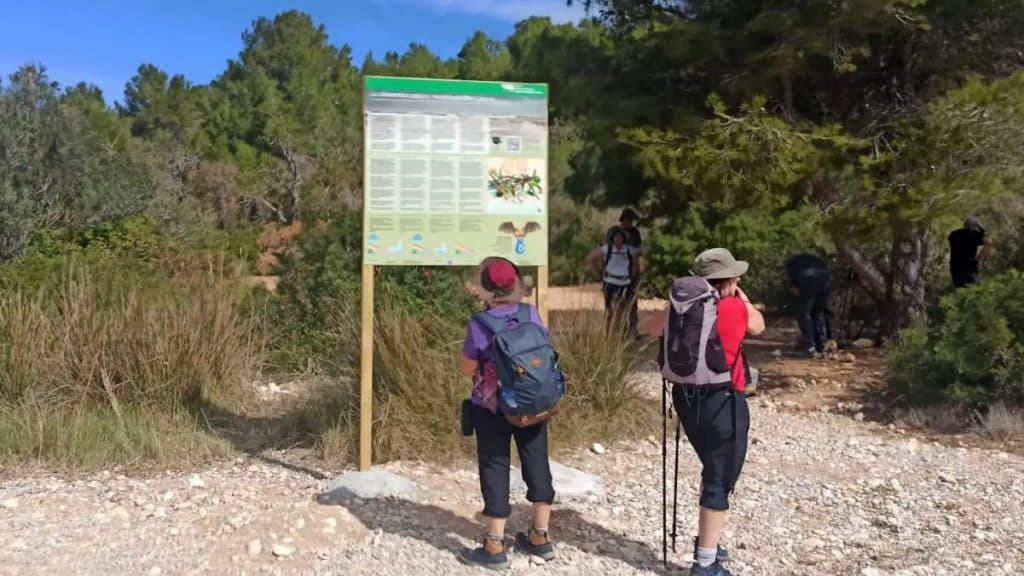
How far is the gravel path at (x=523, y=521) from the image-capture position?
13.9 feet

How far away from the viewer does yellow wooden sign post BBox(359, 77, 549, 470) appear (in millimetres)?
4938

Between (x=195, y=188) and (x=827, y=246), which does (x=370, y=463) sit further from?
(x=195, y=188)

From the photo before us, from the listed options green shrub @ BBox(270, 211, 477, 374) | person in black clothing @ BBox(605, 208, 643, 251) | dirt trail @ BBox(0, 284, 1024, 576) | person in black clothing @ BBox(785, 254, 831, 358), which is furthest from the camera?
person in black clothing @ BBox(605, 208, 643, 251)

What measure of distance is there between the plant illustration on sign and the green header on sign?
0.41m

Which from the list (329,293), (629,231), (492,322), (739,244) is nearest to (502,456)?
(492,322)

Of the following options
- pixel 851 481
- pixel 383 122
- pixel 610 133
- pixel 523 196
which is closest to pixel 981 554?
pixel 851 481

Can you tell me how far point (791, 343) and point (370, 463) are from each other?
6.50m

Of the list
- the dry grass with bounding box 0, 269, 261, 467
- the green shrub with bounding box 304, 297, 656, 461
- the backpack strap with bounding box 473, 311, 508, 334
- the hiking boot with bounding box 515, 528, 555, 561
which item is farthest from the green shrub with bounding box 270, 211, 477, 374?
the backpack strap with bounding box 473, 311, 508, 334

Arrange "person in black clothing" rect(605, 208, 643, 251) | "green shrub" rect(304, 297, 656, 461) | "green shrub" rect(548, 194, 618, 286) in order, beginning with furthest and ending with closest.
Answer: "green shrub" rect(548, 194, 618, 286), "person in black clothing" rect(605, 208, 643, 251), "green shrub" rect(304, 297, 656, 461)

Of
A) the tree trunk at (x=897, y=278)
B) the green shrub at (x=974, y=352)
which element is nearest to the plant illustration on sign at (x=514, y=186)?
the green shrub at (x=974, y=352)

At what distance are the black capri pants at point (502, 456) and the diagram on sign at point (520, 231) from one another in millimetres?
1325

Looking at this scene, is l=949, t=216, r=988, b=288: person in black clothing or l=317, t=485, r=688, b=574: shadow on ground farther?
l=949, t=216, r=988, b=288: person in black clothing

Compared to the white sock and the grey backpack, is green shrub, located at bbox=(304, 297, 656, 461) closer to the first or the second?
the white sock

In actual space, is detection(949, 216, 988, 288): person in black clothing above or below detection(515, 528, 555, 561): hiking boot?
above
